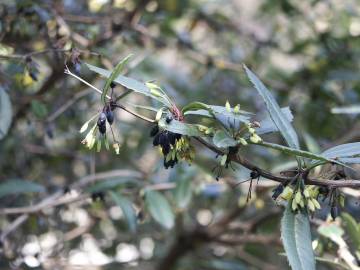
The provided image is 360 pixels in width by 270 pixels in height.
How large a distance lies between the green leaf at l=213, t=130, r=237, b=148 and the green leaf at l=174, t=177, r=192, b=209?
2.62 ft

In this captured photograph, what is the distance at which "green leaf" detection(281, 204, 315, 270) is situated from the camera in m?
0.91

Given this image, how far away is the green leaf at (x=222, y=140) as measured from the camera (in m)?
0.84

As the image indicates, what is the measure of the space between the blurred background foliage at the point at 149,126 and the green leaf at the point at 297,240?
1.24ft

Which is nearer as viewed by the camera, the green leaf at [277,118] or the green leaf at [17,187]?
the green leaf at [277,118]

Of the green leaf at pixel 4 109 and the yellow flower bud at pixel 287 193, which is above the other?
the green leaf at pixel 4 109

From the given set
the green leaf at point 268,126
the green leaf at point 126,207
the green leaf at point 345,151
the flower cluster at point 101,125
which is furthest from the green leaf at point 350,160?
the green leaf at point 126,207

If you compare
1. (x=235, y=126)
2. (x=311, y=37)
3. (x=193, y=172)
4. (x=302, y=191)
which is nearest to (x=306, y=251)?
(x=302, y=191)

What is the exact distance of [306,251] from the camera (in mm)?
931

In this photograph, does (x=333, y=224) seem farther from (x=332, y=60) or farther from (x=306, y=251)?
(x=332, y=60)

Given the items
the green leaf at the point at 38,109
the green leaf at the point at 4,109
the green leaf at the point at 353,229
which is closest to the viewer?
the green leaf at the point at 353,229

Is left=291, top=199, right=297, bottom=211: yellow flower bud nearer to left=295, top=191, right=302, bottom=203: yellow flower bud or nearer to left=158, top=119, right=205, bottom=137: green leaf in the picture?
left=295, top=191, right=302, bottom=203: yellow flower bud

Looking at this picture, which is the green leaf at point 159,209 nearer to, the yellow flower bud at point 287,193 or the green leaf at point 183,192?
the green leaf at point 183,192

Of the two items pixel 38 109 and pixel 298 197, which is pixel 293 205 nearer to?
pixel 298 197

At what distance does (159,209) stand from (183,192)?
0.37 feet
